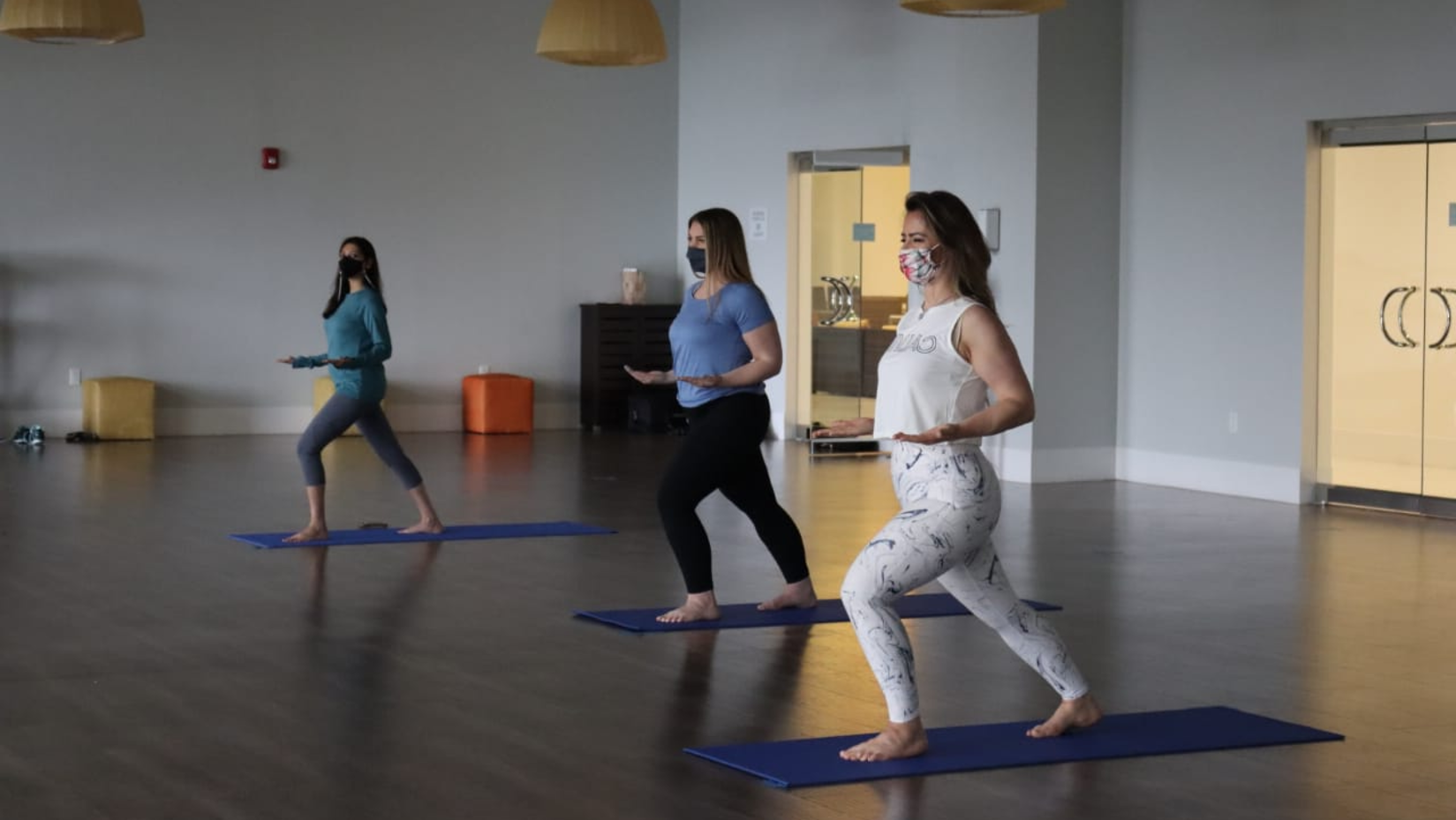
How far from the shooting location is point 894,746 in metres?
5.02

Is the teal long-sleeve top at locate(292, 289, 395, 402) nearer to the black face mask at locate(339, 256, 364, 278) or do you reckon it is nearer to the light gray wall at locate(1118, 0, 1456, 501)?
the black face mask at locate(339, 256, 364, 278)

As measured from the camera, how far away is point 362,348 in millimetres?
9312

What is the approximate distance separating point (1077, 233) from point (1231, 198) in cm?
117

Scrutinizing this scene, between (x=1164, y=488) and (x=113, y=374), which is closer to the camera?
(x=1164, y=488)

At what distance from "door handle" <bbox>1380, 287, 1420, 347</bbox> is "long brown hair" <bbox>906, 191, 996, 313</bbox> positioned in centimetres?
748

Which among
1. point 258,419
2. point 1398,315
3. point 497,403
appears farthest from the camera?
point 497,403

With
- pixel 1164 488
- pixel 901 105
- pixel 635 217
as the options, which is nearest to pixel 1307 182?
pixel 1164 488

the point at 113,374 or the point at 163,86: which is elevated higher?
the point at 163,86

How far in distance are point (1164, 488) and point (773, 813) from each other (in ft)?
29.2

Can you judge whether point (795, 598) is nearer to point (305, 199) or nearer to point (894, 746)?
point (894, 746)

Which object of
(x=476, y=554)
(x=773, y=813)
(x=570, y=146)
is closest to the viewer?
(x=773, y=813)

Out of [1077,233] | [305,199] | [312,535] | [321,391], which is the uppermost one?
[305,199]

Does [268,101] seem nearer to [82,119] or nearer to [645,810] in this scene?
[82,119]

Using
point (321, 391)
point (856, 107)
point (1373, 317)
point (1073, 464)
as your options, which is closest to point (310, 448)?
point (1073, 464)
